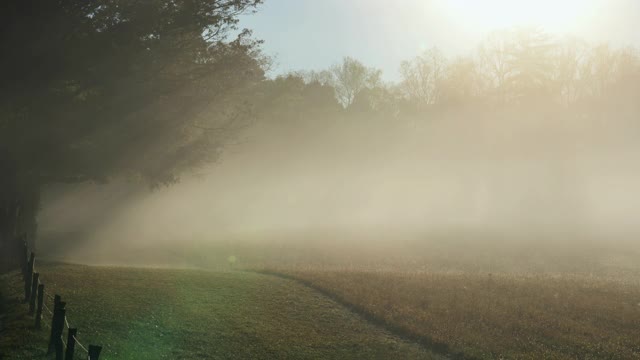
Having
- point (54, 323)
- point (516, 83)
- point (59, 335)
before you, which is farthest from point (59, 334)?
point (516, 83)

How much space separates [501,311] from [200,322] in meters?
9.49

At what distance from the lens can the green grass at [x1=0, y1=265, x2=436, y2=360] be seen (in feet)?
45.9

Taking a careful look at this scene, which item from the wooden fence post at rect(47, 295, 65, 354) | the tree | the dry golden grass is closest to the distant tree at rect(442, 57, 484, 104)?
the tree

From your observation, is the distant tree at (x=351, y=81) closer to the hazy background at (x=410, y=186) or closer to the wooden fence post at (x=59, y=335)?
the hazy background at (x=410, y=186)

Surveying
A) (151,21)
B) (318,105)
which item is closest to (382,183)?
(318,105)

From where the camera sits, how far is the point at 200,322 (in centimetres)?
1612

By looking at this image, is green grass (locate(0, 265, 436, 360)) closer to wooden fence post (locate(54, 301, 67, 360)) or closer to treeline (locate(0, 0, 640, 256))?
wooden fence post (locate(54, 301, 67, 360))

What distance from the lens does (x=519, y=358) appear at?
13914 millimetres

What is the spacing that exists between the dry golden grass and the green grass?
1.08 meters

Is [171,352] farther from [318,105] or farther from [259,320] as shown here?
[318,105]

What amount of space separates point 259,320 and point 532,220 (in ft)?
174

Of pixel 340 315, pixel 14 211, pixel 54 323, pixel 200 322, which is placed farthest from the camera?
pixel 14 211

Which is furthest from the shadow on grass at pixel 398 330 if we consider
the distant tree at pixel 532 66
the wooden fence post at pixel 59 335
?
the distant tree at pixel 532 66

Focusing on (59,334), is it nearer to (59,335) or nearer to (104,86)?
(59,335)
